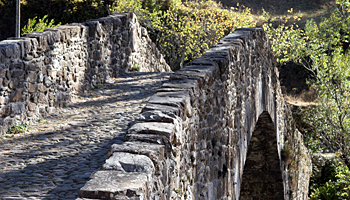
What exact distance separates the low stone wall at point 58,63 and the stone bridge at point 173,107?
1cm

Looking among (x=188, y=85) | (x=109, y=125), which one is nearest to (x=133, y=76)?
(x=109, y=125)

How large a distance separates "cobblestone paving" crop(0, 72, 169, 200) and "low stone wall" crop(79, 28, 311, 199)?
0.98 meters

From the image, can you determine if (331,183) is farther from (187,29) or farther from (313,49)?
(187,29)

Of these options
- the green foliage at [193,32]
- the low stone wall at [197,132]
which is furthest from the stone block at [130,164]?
the green foliage at [193,32]

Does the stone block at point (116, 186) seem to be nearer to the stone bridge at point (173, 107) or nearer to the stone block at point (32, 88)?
the stone bridge at point (173, 107)

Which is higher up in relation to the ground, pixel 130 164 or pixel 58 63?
pixel 58 63

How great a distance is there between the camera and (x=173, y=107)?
304 centimetres

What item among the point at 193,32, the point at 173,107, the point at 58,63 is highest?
the point at 193,32

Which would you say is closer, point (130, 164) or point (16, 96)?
point (130, 164)

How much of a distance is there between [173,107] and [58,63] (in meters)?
→ 3.30

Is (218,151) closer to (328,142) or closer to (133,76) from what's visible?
(133,76)

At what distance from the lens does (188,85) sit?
348 cm

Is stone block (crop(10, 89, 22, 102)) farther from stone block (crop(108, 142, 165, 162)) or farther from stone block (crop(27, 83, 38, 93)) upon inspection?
stone block (crop(108, 142, 165, 162))

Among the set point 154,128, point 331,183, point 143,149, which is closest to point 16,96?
point 154,128
